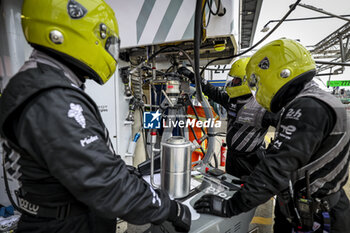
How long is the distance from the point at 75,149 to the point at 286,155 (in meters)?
0.87

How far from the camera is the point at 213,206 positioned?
33.5 inches

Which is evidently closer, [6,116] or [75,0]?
[6,116]

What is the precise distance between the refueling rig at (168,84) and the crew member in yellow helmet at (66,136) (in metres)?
0.21

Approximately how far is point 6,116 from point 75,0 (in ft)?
1.58

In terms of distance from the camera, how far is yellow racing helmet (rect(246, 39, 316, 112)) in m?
0.88

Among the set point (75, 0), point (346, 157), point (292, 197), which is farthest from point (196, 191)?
point (75, 0)

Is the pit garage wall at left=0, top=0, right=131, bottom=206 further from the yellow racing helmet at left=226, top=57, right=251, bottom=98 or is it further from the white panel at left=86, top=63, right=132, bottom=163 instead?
the yellow racing helmet at left=226, top=57, right=251, bottom=98

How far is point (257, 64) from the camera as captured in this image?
1.05 m

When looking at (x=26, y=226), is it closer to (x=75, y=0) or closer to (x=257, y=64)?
(x=75, y=0)

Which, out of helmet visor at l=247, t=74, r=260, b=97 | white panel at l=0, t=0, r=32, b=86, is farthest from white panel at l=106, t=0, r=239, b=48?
white panel at l=0, t=0, r=32, b=86

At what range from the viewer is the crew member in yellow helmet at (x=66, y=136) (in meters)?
0.51

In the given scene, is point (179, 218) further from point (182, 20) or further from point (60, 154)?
point (182, 20)

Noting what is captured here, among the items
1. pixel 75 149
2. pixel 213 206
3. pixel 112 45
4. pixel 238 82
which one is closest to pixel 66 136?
pixel 75 149

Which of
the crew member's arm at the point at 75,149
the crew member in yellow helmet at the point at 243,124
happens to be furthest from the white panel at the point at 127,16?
the crew member's arm at the point at 75,149
